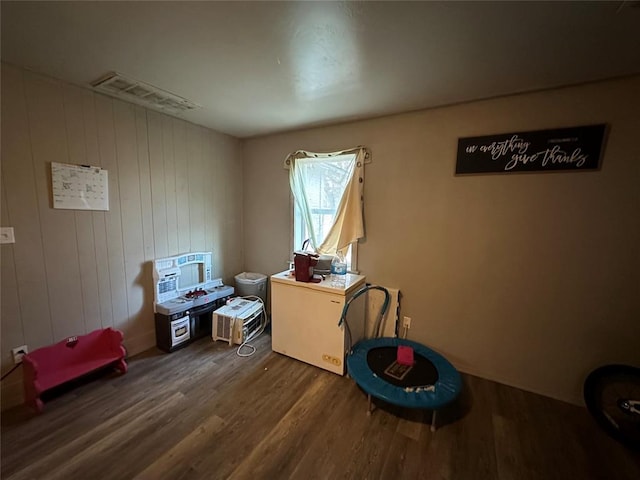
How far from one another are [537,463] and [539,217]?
160 cm

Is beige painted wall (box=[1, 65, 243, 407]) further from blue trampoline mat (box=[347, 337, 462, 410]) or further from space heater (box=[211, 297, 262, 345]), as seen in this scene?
blue trampoline mat (box=[347, 337, 462, 410])

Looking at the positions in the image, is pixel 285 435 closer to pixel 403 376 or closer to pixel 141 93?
pixel 403 376

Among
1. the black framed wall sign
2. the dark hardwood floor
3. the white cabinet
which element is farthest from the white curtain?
the dark hardwood floor

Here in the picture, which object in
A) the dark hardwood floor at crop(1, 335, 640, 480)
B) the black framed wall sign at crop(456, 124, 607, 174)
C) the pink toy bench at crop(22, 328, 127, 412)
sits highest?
the black framed wall sign at crop(456, 124, 607, 174)

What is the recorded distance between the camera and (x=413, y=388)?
1.73m

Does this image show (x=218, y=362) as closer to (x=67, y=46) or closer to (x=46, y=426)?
(x=46, y=426)

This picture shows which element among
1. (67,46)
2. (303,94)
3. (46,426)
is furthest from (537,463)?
(67,46)

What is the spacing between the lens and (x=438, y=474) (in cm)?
141

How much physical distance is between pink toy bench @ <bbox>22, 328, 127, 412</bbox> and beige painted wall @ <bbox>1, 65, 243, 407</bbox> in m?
0.10

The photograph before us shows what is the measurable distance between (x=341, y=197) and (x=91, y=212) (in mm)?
2215

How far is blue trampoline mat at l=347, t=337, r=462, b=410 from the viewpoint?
1.62 metres

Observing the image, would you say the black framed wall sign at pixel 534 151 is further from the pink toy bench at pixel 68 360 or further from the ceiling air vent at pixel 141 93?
the pink toy bench at pixel 68 360

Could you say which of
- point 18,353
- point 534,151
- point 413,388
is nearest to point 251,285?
point 18,353

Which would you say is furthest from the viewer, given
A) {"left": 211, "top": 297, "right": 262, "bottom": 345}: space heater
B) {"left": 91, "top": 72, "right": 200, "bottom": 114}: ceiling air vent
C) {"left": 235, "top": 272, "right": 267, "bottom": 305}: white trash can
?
{"left": 235, "top": 272, "right": 267, "bottom": 305}: white trash can
